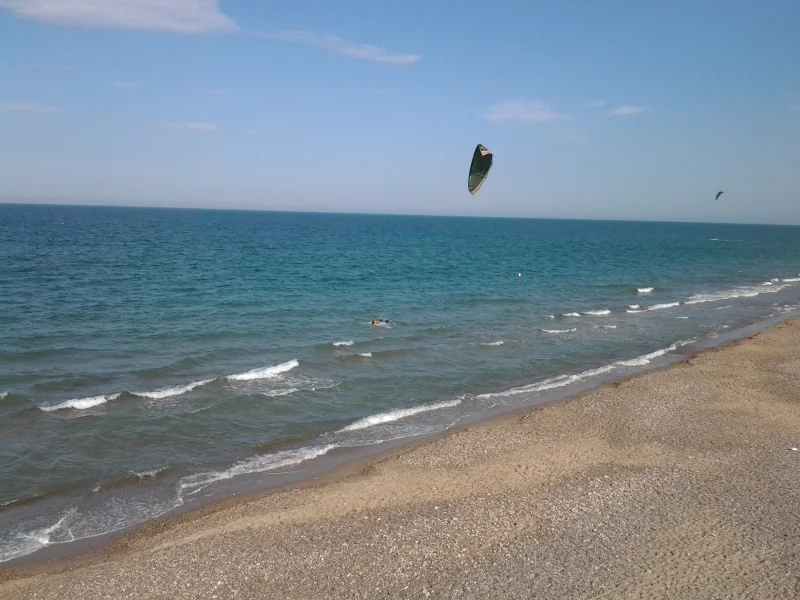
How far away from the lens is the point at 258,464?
16.9 m

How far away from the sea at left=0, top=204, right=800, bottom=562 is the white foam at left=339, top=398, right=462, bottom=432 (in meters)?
0.07

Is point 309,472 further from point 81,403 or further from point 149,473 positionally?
point 81,403

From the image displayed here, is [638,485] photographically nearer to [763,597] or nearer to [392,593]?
[763,597]

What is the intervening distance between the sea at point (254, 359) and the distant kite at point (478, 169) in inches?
384

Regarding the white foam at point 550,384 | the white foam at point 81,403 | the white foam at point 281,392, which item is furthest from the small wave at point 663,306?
the white foam at point 81,403

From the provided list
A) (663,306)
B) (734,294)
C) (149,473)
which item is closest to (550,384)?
(149,473)

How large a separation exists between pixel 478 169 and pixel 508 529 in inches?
292

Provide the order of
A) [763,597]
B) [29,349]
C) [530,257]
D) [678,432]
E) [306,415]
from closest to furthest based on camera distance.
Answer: [763,597] → [678,432] → [306,415] → [29,349] → [530,257]

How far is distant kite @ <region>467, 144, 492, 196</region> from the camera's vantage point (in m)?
10.1

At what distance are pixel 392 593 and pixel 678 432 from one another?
1209cm

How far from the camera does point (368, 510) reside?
13828 mm

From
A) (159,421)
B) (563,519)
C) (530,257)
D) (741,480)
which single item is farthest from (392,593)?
(530,257)

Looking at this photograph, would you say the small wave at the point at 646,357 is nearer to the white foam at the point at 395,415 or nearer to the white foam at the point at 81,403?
the white foam at the point at 395,415

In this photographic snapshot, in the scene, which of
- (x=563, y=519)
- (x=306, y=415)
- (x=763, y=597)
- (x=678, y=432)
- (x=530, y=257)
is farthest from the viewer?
(x=530, y=257)
